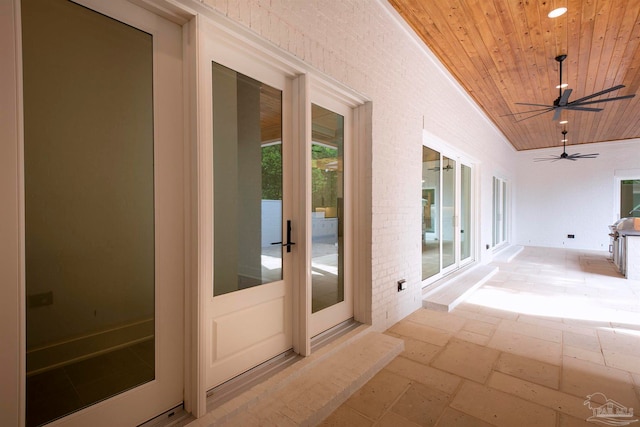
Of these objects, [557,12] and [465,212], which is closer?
[557,12]

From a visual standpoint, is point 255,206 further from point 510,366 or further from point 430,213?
point 430,213

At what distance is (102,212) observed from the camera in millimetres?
1571

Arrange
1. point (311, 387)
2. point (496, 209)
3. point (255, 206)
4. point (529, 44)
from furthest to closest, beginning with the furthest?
point (496, 209)
point (529, 44)
point (255, 206)
point (311, 387)

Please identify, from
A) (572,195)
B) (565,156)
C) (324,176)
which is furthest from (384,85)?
(572,195)

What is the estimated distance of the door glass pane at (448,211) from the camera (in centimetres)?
537

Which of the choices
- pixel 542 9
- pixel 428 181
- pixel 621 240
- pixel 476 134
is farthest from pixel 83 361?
pixel 621 240

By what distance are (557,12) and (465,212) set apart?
3.85 m

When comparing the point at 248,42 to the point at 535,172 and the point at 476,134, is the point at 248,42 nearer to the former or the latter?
the point at 476,134

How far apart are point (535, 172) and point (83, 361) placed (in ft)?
42.9

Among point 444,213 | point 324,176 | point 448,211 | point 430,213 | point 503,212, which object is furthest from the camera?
point 503,212

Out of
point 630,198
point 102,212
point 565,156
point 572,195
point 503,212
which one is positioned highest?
point 565,156

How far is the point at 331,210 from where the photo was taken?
117 inches

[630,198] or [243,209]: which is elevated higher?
[630,198]

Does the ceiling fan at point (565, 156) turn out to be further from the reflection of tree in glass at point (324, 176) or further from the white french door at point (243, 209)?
the white french door at point (243, 209)
